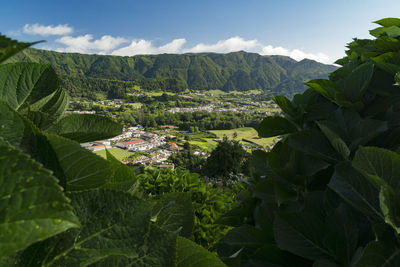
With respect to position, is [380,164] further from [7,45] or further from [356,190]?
[7,45]

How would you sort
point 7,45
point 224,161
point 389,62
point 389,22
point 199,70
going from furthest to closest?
point 199,70 < point 224,161 < point 389,22 < point 389,62 < point 7,45

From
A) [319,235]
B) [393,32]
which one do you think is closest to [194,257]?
Answer: [319,235]

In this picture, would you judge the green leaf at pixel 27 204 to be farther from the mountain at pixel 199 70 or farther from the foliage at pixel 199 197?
the mountain at pixel 199 70

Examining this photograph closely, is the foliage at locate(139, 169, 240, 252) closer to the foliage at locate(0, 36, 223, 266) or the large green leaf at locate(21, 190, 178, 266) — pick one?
the foliage at locate(0, 36, 223, 266)

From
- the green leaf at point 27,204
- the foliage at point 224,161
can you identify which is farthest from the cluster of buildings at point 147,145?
the green leaf at point 27,204

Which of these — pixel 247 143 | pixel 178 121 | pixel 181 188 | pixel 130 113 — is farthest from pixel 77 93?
pixel 181 188

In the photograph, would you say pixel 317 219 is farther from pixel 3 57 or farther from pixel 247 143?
pixel 247 143

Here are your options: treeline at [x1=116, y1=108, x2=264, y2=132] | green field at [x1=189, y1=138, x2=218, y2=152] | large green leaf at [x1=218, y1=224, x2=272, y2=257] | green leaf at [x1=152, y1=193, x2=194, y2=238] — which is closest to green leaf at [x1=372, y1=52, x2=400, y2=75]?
large green leaf at [x1=218, y1=224, x2=272, y2=257]
